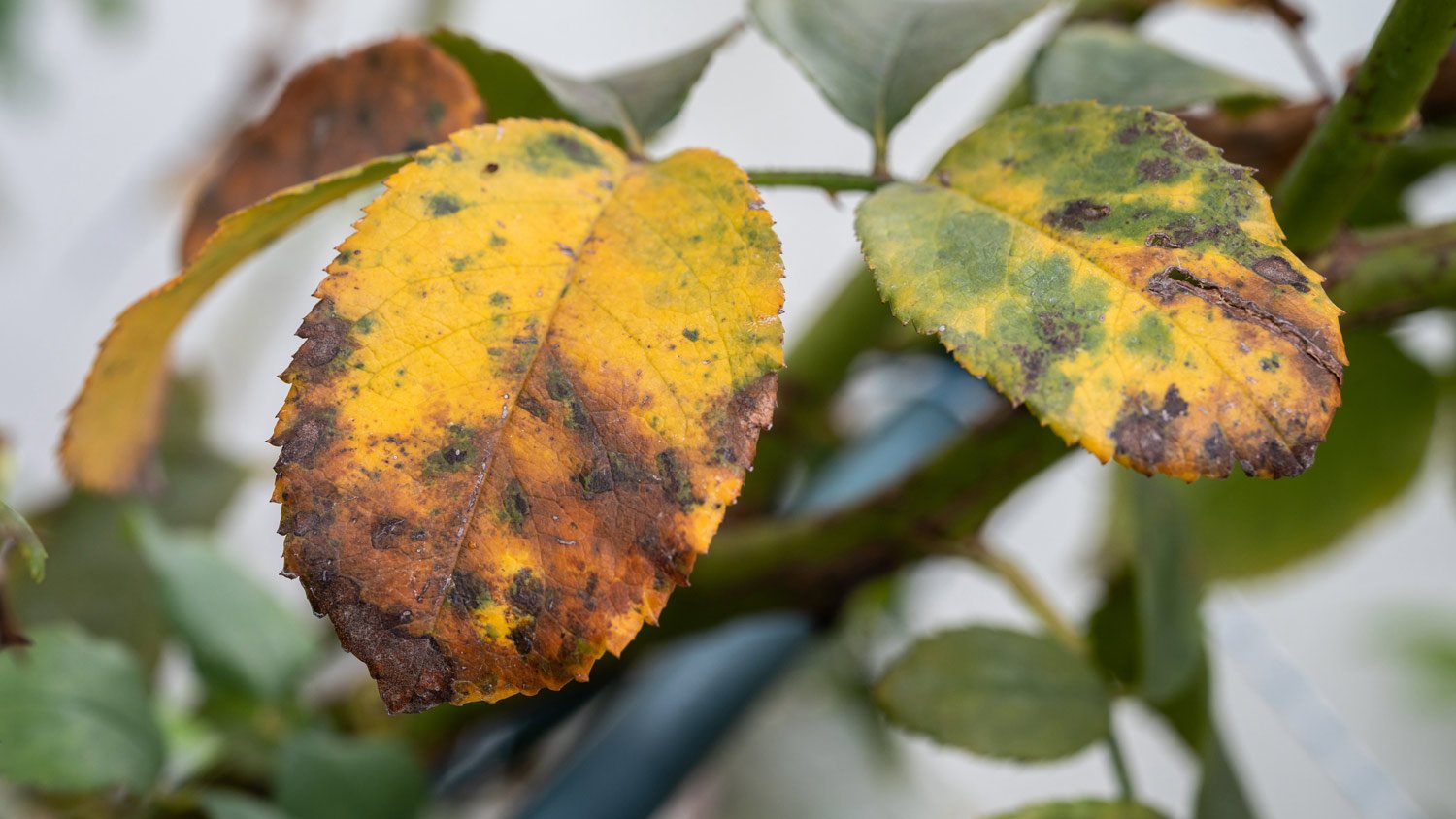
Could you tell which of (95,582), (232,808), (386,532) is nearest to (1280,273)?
(386,532)

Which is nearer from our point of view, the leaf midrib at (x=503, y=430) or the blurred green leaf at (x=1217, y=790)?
the leaf midrib at (x=503, y=430)

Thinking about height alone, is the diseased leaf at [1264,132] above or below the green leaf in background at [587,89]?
below

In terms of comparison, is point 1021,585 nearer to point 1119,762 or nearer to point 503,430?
point 1119,762

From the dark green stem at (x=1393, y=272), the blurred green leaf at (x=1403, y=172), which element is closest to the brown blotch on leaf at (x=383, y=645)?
the dark green stem at (x=1393, y=272)

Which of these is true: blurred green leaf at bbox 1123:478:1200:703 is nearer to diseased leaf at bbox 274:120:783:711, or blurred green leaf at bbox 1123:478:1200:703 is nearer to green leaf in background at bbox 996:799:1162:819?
green leaf in background at bbox 996:799:1162:819

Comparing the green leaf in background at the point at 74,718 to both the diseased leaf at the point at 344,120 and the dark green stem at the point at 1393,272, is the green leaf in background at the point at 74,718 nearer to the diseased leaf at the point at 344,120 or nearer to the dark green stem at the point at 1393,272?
the diseased leaf at the point at 344,120

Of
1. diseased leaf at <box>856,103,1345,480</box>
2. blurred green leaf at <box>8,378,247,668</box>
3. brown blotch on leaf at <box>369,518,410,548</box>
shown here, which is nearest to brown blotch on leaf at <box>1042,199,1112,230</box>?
diseased leaf at <box>856,103,1345,480</box>
